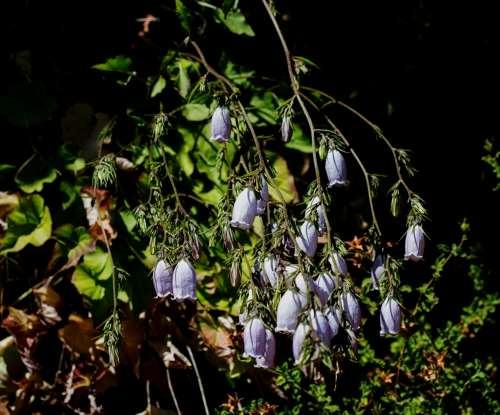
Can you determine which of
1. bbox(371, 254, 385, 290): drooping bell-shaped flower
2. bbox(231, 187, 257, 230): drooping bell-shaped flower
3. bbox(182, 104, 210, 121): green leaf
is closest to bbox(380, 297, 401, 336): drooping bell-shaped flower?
bbox(371, 254, 385, 290): drooping bell-shaped flower

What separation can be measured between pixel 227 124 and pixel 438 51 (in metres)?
2.25

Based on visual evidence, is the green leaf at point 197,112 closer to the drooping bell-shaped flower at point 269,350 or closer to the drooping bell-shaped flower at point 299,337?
the drooping bell-shaped flower at point 269,350

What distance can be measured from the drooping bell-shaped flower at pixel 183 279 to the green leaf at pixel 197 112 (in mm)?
951

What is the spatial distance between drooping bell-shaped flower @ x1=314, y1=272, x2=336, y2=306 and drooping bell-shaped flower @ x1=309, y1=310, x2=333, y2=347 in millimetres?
145

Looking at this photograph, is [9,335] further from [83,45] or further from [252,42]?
[252,42]

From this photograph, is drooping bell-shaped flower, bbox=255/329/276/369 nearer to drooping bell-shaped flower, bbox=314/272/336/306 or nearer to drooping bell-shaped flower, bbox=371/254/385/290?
drooping bell-shaped flower, bbox=314/272/336/306

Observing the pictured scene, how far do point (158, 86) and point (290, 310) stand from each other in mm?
1394

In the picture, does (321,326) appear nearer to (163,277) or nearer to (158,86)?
(163,277)

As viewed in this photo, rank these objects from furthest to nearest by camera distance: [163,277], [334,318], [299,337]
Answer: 1. [163,277]
2. [334,318]
3. [299,337]

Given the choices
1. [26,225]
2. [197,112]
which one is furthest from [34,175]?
[197,112]

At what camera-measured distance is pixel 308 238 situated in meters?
2.27

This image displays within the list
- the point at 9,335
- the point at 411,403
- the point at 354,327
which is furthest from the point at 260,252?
the point at 9,335

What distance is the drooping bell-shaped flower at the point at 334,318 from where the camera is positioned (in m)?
2.11

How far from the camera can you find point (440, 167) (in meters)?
4.26
